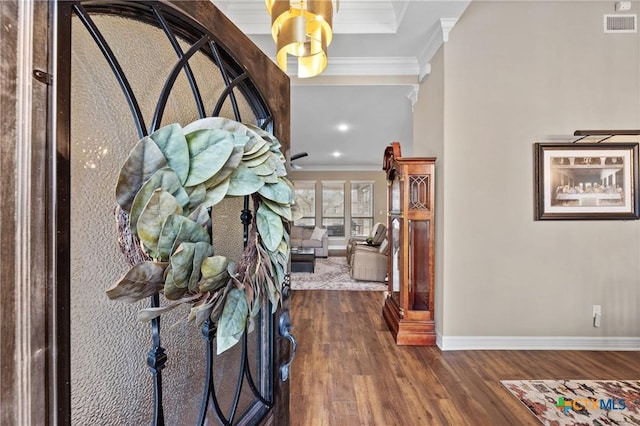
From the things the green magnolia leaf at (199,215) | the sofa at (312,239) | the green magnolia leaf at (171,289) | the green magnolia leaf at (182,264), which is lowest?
the sofa at (312,239)

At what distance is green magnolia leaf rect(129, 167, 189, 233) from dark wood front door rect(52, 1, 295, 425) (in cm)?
9

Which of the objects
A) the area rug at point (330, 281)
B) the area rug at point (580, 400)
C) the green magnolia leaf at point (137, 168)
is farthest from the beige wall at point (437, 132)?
the green magnolia leaf at point (137, 168)

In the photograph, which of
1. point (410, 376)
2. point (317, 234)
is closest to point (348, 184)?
point (317, 234)

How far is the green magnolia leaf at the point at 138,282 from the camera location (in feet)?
1.35

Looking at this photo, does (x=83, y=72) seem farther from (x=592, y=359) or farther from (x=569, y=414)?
(x=592, y=359)

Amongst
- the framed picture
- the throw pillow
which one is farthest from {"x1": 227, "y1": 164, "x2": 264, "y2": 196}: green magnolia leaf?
the throw pillow

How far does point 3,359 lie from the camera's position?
1.06 ft

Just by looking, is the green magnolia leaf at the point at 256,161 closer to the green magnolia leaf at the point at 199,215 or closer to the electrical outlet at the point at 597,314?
the green magnolia leaf at the point at 199,215

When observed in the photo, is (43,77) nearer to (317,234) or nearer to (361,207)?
(317,234)

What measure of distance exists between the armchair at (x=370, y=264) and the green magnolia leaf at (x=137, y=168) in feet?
15.4

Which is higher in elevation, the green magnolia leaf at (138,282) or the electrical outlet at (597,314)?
the green magnolia leaf at (138,282)

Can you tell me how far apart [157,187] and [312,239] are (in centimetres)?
720

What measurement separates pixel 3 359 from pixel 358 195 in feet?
30.5

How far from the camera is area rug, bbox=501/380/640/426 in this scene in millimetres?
1710
